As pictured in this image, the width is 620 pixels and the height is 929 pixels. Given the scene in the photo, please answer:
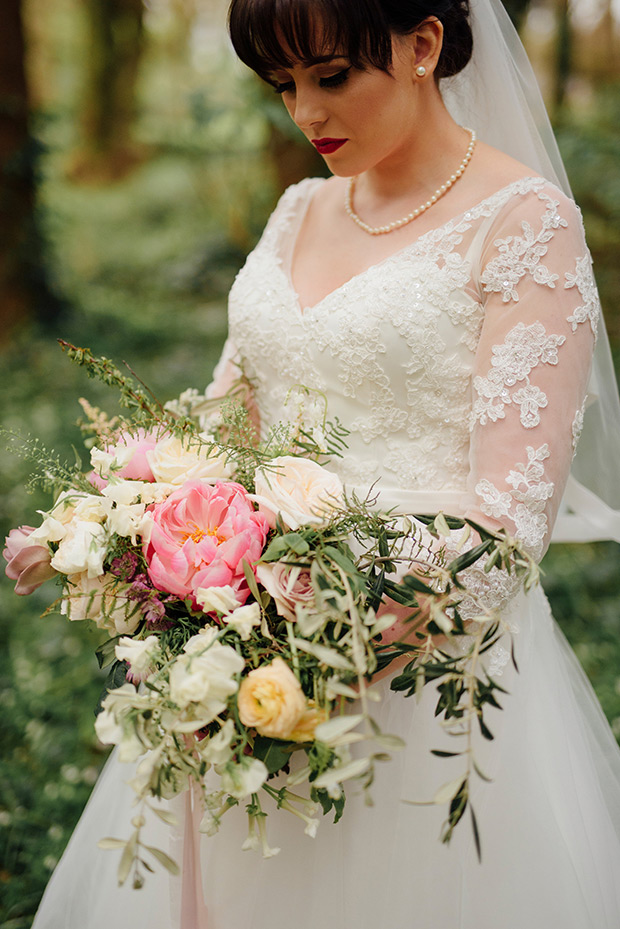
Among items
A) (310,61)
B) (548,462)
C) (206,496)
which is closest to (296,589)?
(206,496)

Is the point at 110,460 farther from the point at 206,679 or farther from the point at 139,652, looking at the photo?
the point at 206,679

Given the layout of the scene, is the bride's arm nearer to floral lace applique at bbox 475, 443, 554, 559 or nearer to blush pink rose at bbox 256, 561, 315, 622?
floral lace applique at bbox 475, 443, 554, 559

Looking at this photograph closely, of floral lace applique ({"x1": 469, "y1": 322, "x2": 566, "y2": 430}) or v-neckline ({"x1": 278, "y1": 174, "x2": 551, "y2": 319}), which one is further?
v-neckline ({"x1": 278, "y1": 174, "x2": 551, "y2": 319})

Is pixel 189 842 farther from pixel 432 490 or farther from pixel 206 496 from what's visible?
pixel 432 490

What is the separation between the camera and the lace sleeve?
4.59 feet

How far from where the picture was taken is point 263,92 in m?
5.52

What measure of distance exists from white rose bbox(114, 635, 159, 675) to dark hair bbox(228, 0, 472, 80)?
3.83ft

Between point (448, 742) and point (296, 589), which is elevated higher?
point (296, 589)

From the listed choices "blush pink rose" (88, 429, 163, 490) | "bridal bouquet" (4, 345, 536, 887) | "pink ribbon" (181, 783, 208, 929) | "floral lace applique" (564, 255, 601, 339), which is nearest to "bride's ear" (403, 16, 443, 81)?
"floral lace applique" (564, 255, 601, 339)

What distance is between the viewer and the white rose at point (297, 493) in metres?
1.20

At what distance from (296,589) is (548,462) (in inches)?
22.2

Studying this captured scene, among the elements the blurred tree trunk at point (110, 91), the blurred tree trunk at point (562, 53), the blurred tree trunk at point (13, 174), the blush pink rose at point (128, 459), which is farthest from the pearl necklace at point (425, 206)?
the blurred tree trunk at point (110, 91)

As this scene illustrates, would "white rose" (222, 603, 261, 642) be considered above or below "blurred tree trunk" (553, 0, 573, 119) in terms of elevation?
below

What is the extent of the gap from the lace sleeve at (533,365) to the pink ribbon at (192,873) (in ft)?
2.62
